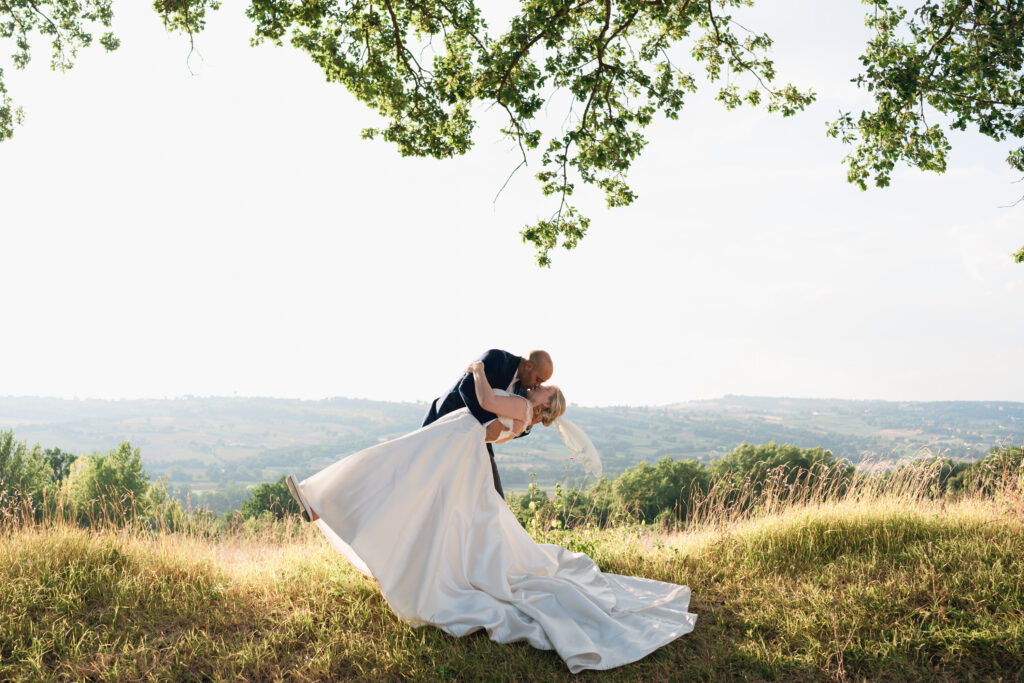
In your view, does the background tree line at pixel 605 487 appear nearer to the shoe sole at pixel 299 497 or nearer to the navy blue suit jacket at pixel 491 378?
the navy blue suit jacket at pixel 491 378

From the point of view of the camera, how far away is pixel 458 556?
5824 millimetres

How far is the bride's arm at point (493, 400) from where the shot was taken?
19.3ft

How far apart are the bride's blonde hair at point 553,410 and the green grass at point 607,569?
6.74 feet

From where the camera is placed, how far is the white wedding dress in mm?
5539

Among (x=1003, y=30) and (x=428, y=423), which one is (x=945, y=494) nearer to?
(x=1003, y=30)

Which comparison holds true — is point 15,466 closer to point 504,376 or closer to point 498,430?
point 498,430

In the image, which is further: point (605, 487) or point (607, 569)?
point (605, 487)

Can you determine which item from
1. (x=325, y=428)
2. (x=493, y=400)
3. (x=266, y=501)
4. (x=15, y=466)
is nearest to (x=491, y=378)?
(x=493, y=400)

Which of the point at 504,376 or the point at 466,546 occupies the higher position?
the point at 504,376

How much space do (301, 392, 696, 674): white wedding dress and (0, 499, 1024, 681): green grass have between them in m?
0.20

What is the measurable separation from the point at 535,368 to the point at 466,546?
180cm

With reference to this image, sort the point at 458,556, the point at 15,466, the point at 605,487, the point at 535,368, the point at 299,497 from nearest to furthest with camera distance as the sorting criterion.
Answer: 1. the point at 299,497
2. the point at 458,556
3. the point at 535,368
4. the point at 605,487
5. the point at 15,466

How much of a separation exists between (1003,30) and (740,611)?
7.90 m

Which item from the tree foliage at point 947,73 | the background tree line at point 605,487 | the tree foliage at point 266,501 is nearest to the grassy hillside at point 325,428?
the tree foliage at point 266,501
